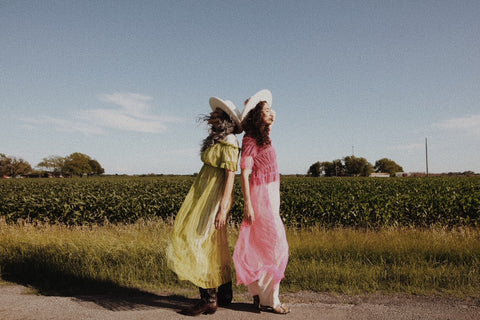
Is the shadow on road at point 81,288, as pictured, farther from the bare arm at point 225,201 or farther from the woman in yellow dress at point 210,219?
the bare arm at point 225,201

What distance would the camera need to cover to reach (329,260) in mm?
5152

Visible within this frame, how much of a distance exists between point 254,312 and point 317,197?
800 centimetres

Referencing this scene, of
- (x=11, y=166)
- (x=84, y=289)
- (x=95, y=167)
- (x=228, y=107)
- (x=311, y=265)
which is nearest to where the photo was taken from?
(x=228, y=107)

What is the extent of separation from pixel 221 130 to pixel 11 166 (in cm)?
11646

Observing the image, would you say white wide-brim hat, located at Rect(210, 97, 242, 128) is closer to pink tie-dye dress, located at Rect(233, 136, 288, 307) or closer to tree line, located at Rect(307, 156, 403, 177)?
pink tie-dye dress, located at Rect(233, 136, 288, 307)

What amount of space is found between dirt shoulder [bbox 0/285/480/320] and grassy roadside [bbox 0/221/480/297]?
256 millimetres

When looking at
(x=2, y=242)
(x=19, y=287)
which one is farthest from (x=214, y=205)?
(x=2, y=242)

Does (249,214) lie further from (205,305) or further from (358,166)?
(358,166)

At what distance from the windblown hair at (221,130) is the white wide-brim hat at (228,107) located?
0.05 metres

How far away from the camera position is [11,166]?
96625 mm

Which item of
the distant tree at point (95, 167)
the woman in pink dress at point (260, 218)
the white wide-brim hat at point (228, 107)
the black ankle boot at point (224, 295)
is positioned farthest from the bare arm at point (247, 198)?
the distant tree at point (95, 167)

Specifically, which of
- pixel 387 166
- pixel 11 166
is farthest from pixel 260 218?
pixel 387 166

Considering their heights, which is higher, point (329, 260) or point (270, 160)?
point (270, 160)

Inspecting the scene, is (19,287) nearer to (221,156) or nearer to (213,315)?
(213,315)
